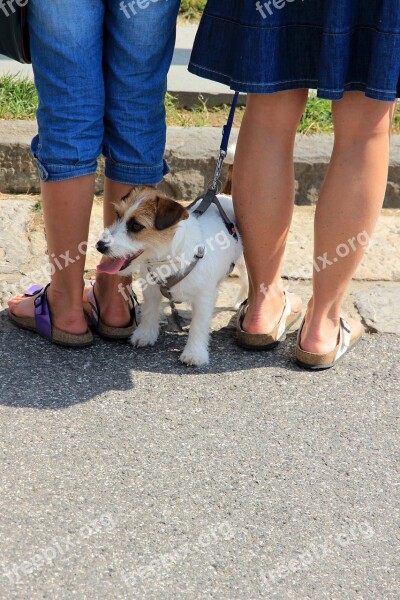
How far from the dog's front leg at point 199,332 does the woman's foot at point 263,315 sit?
15 cm

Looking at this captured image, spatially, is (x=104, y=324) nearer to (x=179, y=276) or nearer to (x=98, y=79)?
(x=179, y=276)

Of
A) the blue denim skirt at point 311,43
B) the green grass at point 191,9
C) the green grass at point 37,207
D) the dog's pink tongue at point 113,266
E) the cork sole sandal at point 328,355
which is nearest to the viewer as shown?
the blue denim skirt at point 311,43

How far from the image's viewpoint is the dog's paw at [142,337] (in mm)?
3150

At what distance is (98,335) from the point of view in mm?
3213

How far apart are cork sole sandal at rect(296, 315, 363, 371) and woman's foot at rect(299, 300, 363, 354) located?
0.6 inches

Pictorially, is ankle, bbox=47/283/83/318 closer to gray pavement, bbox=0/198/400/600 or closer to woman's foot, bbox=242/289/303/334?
gray pavement, bbox=0/198/400/600

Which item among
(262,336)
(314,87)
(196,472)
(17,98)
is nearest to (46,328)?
(262,336)

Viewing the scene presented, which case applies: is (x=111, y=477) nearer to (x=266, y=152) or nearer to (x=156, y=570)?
(x=156, y=570)

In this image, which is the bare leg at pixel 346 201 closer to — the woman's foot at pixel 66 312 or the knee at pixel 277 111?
the knee at pixel 277 111

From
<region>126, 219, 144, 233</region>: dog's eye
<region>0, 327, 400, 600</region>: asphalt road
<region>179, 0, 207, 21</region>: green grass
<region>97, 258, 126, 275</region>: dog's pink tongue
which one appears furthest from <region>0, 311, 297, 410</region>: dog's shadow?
<region>179, 0, 207, 21</region>: green grass

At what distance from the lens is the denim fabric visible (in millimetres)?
2588
